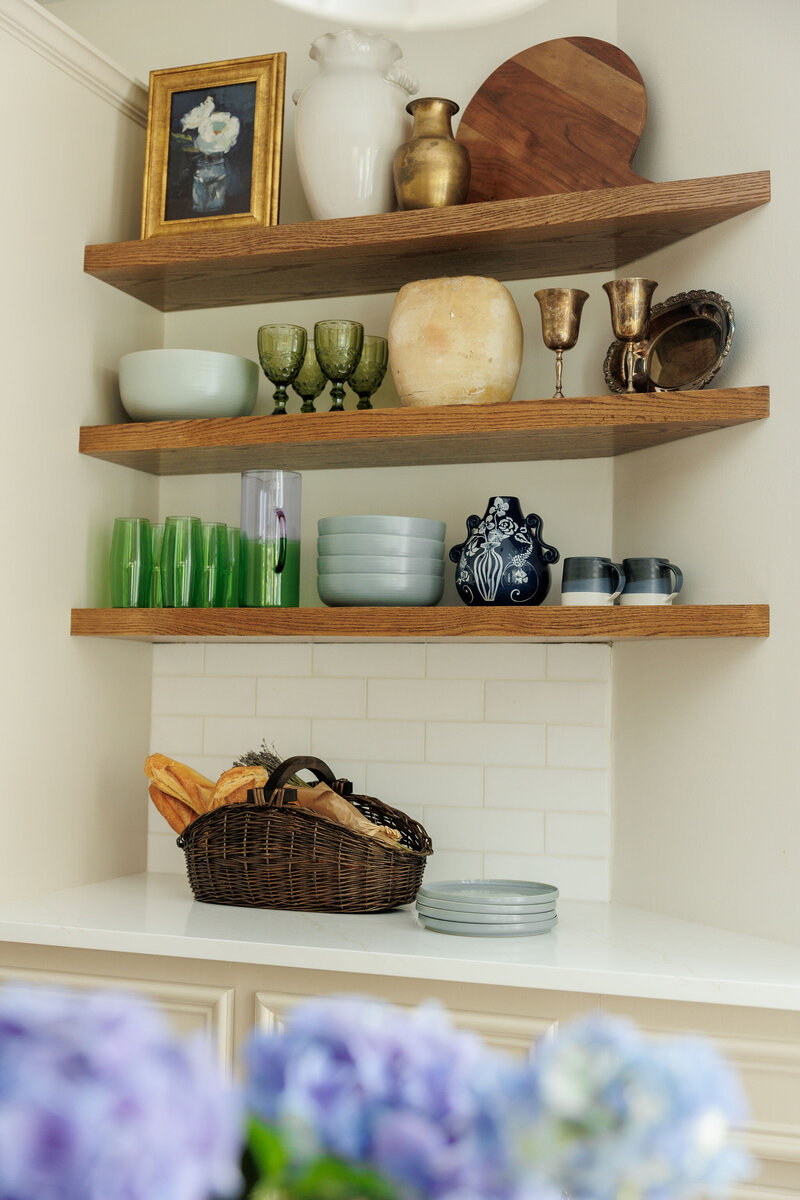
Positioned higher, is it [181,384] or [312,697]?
[181,384]

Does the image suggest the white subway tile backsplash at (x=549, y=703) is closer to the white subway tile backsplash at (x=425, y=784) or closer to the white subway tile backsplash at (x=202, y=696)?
the white subway tile backsplash at (x=425, y=784)

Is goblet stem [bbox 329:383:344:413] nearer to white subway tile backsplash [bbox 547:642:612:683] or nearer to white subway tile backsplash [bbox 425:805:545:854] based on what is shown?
white subway tile backsplash [bbox 547:642:612:683]

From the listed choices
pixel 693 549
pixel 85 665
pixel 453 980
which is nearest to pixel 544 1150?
pixel 453 980

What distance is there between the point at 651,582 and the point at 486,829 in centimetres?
67

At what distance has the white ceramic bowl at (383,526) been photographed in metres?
2.23

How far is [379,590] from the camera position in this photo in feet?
7.34

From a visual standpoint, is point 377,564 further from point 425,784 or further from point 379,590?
Result: point 425,784

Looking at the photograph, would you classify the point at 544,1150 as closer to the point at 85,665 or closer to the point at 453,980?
the point at 453,980

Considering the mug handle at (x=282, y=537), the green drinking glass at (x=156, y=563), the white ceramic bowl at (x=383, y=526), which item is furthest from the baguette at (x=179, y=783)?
the white ceramic bowl at (x=383, y=526)

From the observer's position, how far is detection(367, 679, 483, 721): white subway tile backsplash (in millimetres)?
2457

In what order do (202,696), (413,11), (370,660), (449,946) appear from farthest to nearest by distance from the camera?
1. (202,696)
2. (370,660)
3. (449,946)
4. (413,11)

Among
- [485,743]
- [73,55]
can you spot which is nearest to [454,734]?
[485,743]

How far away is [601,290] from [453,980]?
148 cm

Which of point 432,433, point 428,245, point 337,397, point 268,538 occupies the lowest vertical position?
point 268,538
